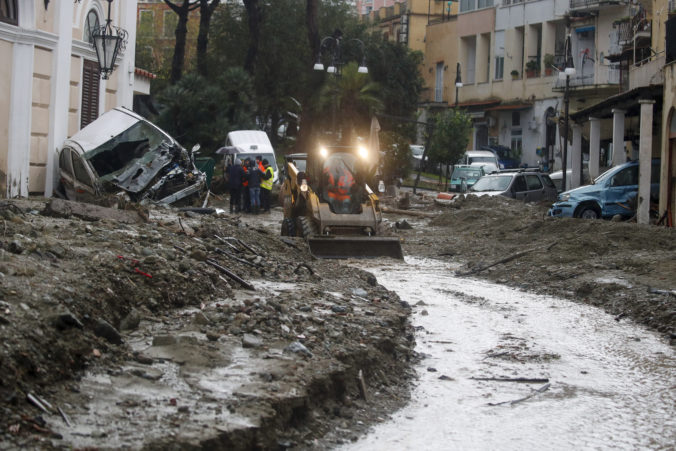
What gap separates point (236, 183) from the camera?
28.7 metres

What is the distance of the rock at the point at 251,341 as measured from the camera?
7.91 meters

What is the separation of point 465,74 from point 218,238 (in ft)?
173

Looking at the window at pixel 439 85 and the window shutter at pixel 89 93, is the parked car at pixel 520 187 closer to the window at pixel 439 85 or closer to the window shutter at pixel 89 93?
the window shutter at pixel 89 93

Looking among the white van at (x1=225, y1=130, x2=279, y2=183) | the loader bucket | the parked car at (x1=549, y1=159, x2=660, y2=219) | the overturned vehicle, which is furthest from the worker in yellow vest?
the loader bucket

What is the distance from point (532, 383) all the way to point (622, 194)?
17.5 metres

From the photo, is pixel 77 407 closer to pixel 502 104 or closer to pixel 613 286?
pixel 613 286

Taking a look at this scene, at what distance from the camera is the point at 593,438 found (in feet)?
23.5

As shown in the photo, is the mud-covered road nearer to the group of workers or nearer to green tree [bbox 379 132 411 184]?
the group of workers

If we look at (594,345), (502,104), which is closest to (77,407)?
(594,345)

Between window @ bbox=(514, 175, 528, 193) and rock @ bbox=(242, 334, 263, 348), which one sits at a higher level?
window @ bbox=(514, 175, 528, 193)

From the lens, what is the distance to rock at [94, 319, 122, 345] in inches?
282

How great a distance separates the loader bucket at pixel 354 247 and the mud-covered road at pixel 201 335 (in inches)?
84.8

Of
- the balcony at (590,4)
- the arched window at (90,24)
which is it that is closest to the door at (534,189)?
the arched window at (90,24)

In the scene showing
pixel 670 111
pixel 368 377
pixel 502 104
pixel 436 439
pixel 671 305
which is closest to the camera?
pixel 436 439
